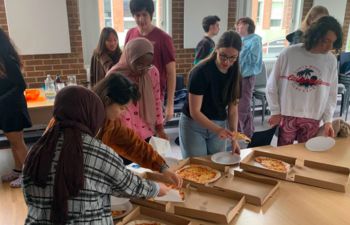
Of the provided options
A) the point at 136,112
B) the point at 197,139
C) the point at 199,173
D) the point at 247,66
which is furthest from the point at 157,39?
the point at 247,66

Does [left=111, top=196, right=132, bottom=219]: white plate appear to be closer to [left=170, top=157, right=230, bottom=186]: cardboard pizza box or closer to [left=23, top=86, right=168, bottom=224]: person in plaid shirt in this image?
[left=23, top=86, right=168, bottom=224]: person in plaid shirt

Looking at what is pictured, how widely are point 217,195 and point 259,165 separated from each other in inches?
14.8

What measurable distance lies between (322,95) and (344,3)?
392 cm

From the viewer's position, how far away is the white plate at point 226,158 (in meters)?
1.67

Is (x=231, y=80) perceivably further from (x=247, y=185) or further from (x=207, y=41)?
(x=207, y=41)

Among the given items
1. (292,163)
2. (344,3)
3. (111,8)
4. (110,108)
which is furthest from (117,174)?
(344,3)

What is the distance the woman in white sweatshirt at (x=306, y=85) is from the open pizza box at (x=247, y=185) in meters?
0.71

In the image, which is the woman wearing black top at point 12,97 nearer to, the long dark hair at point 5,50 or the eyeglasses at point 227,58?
the long dark hair at point 5,50

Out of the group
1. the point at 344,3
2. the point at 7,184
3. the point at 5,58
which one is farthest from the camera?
the point at 344,3

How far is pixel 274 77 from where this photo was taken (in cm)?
207

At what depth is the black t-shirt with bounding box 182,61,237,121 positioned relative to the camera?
5.78ft

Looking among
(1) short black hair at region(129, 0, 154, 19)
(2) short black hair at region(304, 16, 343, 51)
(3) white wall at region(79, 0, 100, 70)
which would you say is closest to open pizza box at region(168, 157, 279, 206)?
(2) short black hair at region(304, 16, 343, 51)

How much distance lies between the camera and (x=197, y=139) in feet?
6.13

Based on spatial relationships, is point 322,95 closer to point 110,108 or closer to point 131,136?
point 131,136
